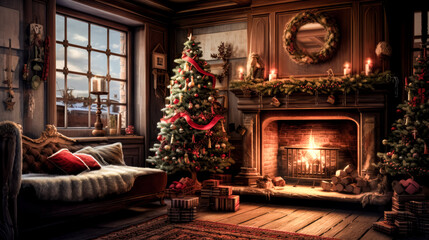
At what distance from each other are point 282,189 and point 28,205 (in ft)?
11.2

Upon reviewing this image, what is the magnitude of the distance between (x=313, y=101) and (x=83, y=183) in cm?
335

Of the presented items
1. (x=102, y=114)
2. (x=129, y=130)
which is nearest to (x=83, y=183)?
(x=102, y=114)

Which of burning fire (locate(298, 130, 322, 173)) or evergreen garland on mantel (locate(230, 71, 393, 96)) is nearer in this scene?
evergreen garland on mantel (locate(230, 71, 393, 96))

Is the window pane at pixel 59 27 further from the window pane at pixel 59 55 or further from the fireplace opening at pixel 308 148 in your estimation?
the fireplace opening at pixel 308 148


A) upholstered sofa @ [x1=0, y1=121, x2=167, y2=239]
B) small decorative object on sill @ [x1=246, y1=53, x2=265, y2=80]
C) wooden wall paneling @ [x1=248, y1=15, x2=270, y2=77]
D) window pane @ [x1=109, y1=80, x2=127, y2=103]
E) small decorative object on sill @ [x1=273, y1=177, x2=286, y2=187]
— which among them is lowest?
small decorative object on sill @ [x1=273, y1=177, x2=286, y2=187]

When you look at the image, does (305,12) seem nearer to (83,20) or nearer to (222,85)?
(222,85)

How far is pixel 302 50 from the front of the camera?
19.7 feet

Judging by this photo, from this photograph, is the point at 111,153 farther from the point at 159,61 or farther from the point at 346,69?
the point at 346,69

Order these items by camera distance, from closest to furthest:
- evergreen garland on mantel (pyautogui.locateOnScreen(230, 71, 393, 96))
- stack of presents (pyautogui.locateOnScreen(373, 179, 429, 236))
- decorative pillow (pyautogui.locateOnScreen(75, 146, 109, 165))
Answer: stack of presents (pyautogui.locateOnScreen(373, 179, 429, 236)) → decorative pillow (pyautogui.locateOnScreen(75, 146, 109, 165)) → evergreen garland on mantel (pyautogui.locateOnScreen(230, 71, 393, 96))

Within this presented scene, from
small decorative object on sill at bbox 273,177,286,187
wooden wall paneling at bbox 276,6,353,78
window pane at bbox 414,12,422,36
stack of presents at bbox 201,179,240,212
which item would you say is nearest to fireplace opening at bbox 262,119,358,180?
small decorative object on sill at bbox 273,177,286,187

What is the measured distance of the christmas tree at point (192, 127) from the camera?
5.88 m

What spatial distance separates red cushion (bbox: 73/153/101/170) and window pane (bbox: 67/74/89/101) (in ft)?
4.79

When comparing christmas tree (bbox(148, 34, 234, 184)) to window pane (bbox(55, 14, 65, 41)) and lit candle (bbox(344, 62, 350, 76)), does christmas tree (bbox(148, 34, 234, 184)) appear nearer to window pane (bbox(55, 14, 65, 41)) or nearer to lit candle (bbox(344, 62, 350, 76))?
window pane (bbox(55, 14, 65, 41))

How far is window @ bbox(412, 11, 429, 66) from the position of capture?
5566 mm
